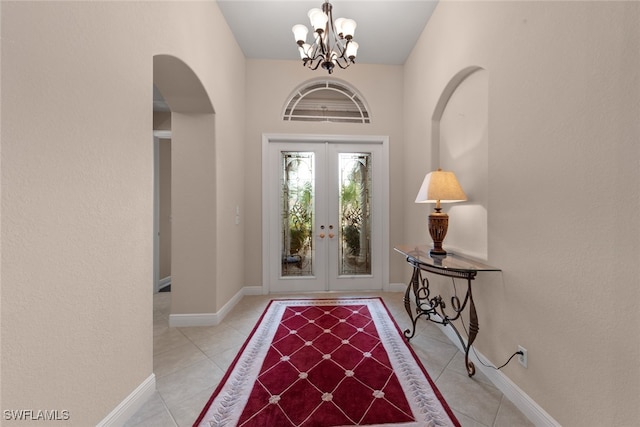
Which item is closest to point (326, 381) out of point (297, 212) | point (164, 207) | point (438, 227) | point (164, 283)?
point (438, 227)

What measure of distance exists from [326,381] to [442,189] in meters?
1.71

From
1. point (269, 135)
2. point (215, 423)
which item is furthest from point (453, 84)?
point (215, 423)

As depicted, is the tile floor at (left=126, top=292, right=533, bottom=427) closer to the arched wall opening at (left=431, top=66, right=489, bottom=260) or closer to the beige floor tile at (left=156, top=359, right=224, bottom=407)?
the beige floor tile at (left=156, top=359, right=224, bottom=407)

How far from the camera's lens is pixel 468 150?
2184 millimetres

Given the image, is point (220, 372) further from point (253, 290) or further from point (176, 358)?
point (253, 290)

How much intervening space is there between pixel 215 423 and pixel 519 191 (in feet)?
7.54

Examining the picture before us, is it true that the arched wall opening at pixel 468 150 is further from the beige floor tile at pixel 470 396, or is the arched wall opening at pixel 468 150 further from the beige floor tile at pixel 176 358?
the beige floor tile at pixel 176 358

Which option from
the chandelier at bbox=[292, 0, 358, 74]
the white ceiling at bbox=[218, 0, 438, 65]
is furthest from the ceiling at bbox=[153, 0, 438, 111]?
the chandelier at bbox=[292, 0, 358, 74]

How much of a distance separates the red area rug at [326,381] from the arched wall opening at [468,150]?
1089 millimetres

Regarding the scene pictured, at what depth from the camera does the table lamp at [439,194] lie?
2.01 metres

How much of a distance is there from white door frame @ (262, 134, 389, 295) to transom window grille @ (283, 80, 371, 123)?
0.29 m

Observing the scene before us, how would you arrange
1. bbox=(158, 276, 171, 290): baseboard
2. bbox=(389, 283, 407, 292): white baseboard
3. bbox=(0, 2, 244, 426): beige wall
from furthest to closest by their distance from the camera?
1. bbox=(158, 276, 171, 290): baseboard
2. bbox=(389, 283, 407, 292): white baseboard
3. bbox=(0, 2, 244, 426): beige wall

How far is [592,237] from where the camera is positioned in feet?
3.69

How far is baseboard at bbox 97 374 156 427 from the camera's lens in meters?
1.34
